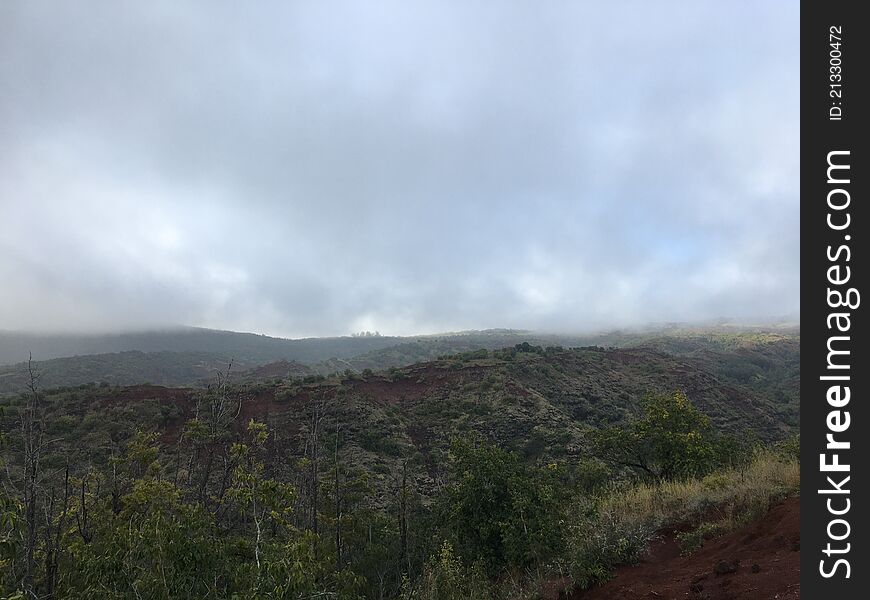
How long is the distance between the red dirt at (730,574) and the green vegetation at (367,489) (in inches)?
15.7

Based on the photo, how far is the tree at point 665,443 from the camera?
16.2 meters

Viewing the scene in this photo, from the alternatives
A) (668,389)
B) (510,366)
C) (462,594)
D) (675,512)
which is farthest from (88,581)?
(668,389)

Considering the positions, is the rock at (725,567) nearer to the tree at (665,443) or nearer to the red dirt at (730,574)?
the red dirt at (730,574)

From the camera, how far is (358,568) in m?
14.5

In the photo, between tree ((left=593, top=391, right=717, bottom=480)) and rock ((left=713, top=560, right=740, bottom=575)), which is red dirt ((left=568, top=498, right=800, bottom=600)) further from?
tree ((left=593, top=391, right=717, bottom=480))

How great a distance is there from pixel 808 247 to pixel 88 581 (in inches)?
343

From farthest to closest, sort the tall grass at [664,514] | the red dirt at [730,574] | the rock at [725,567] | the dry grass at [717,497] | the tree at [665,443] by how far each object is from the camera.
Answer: the tree at [665,443] → the dry grass at [717,497] → the tall grass at [664,514] → the rock at [725,567] → the red dirt at [730,574]

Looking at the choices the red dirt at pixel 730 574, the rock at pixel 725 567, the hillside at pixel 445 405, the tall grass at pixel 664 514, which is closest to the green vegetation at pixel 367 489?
the tall grass at pixel 664 514

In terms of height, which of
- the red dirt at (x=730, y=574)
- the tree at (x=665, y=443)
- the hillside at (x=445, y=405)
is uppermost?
the red dirt at (x=730, y=574)

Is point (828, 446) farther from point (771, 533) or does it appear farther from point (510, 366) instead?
point (510, 366)

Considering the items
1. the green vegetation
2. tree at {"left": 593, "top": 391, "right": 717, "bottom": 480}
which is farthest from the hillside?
tree at {"left": 593, "top": 391, "right": 717, "bottom": 480}

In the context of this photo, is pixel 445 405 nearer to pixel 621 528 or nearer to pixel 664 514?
pixel 664 514

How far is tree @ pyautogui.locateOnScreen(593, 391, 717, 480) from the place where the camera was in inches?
639

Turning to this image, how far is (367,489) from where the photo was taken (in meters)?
20.5
